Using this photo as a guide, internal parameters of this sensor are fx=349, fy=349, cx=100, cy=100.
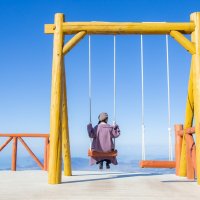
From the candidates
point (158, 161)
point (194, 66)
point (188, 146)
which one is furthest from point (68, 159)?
point (194, 66)

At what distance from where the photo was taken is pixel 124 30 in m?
5.54

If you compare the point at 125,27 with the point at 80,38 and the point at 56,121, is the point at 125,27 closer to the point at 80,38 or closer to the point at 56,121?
the point at 80,38

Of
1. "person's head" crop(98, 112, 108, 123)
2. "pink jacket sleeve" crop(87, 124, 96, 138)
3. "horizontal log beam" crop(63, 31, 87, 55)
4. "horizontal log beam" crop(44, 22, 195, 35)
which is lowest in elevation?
"pink jacket sleeve" crop(87, 124, 96, 138)

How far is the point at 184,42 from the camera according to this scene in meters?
5.41

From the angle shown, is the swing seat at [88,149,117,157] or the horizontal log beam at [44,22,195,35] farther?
the swing seat at [88,149,117,157]

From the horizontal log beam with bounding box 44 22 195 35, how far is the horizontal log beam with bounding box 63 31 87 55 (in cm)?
7

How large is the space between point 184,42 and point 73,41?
5.64 feet

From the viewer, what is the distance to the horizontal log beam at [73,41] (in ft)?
17.5

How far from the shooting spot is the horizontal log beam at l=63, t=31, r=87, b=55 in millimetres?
5336

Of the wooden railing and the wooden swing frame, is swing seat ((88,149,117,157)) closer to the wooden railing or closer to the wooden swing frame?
the wooden swing frame

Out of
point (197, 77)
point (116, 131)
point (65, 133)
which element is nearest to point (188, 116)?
point (197, 77)

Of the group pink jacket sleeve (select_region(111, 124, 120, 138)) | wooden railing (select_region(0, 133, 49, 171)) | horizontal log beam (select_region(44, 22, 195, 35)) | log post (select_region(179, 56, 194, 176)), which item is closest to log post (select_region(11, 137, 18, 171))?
wooden railing (select_region(0, 133, 49, 171))

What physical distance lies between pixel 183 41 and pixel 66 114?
2.30 m

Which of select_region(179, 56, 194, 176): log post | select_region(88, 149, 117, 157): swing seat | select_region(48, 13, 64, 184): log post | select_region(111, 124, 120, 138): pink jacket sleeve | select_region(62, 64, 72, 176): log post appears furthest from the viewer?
select_region(111, 124, 120, 138): pink jacket sleeve
